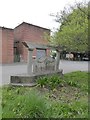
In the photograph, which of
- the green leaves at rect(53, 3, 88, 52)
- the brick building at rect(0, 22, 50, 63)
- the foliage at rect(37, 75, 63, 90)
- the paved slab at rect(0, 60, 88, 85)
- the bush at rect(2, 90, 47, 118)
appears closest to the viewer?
the bush at rect(2, 90, 47, 118)

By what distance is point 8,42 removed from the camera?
29.5 m

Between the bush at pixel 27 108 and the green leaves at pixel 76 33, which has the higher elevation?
the green leaves at pixel 76 33

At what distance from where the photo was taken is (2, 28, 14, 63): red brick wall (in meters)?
29.0

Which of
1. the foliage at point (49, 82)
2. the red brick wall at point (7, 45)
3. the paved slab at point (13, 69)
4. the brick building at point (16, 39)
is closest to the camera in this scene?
the foliage at point (49, 82)

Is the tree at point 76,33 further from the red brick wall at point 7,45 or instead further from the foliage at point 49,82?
the red brick wall at point 7,45

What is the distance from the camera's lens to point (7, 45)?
29.5m

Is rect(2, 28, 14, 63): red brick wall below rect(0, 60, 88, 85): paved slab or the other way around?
the other way around

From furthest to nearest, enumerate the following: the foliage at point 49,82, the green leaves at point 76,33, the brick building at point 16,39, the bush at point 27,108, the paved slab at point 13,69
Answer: the brick building at point 16,39 < the paved slab at point 13,69 < the green leaves at point 76,33 < the foliage at point 49,82 < the bush at point 27,108

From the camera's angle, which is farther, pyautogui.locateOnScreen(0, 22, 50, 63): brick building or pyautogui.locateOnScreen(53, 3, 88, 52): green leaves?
pyautogui.locateOnScreen(0, 22, 50, 63): brick building

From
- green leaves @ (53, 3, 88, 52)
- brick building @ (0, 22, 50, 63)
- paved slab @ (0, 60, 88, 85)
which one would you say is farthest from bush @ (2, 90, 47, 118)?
brick building @ (0, 22, 50, 63)

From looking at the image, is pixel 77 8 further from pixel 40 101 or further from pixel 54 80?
pixel 40 101

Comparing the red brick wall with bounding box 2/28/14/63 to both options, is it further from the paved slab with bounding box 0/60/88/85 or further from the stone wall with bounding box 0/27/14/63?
the paved slab with bounding box 0/60/88/85

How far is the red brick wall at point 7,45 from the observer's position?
28955mm

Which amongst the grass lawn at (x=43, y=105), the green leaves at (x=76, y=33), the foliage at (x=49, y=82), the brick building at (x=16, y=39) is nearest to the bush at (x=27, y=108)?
the grass lawn at (x=43, y=105)
